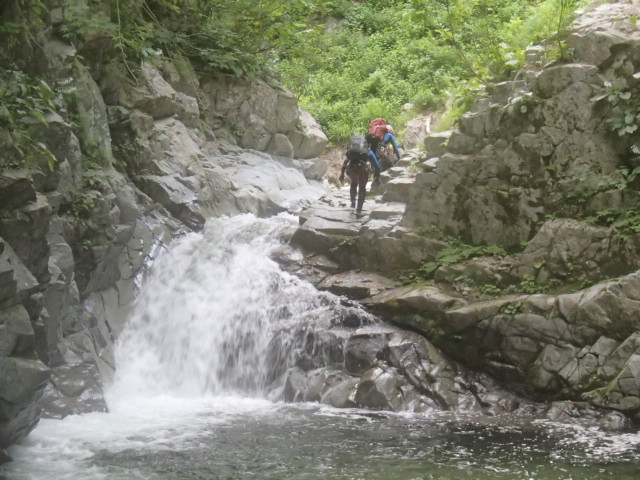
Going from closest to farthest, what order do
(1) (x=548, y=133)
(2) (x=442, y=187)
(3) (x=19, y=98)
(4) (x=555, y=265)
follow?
1. (3) (x=19, y=98)
2. (4) (x=555, y=265)
3. (1) (x=548, y=133)
4. (2) (x=442, y=187)

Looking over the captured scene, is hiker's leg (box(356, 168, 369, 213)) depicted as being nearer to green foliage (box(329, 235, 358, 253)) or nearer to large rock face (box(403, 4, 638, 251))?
green foliage (box(329, 235, 358, 253))

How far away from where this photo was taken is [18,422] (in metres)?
7.16

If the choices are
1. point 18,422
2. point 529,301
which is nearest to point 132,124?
point 18,422

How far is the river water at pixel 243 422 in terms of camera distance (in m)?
6.57

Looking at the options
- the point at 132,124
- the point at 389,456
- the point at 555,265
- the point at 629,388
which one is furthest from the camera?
the point at 132,124

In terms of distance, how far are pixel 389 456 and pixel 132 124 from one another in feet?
31.6

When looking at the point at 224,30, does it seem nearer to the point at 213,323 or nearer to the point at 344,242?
the point at 344,242

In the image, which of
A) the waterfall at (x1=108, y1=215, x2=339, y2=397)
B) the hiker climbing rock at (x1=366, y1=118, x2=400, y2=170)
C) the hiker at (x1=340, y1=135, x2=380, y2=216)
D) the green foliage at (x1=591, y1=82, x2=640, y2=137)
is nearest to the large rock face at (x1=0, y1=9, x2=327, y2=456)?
the waterfall at (x1=108, y1=215, x2=339, y2=397)

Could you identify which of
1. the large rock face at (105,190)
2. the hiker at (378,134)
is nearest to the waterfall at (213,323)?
the large rock face at (105,190)

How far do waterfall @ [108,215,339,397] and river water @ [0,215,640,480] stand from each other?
0.9 inches

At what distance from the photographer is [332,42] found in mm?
27453

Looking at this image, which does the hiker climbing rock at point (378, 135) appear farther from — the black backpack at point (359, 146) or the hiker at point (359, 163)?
the black backpack at point (359, 146)

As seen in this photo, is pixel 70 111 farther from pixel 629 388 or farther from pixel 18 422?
pixel 629 388

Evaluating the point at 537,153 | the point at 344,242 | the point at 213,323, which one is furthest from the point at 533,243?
the point at 213,323
